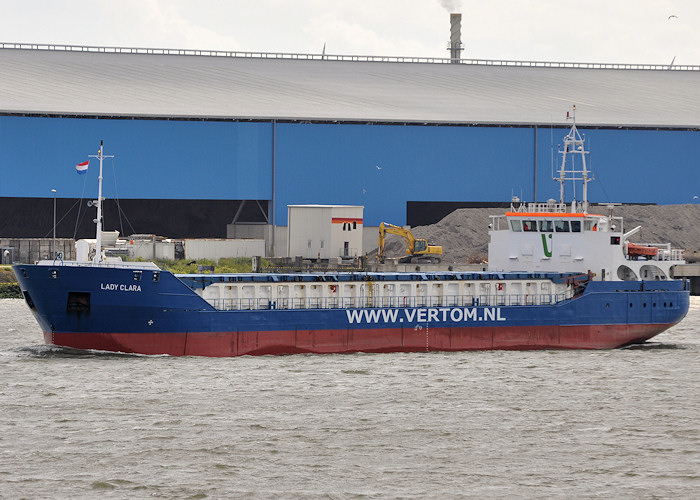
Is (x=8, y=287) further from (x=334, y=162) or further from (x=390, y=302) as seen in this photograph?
(x=390, y=302)

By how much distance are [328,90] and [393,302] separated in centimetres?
4350

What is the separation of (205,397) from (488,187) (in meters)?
51.9

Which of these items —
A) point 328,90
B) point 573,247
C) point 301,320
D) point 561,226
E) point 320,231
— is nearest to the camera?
point 301,320

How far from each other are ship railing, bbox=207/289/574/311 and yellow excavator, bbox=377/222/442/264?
2520cm

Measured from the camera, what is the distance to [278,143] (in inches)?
3137

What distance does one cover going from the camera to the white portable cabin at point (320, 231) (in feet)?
Answer: 238

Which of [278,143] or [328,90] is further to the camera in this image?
[328,90]

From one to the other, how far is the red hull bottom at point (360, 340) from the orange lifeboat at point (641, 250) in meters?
3.23

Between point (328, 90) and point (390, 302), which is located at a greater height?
point (328, 90)

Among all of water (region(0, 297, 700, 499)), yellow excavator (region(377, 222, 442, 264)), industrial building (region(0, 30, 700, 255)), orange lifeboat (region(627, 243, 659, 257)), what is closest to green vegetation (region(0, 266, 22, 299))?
industrial building (region(0, 30, 700, 255))

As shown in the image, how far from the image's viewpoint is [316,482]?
1011 inches

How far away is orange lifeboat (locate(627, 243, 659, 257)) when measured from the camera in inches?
1922

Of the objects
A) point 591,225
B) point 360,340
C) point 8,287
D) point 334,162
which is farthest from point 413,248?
point 360,340

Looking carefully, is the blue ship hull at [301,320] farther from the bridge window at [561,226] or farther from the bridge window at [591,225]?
the bridge window at [561,226]
